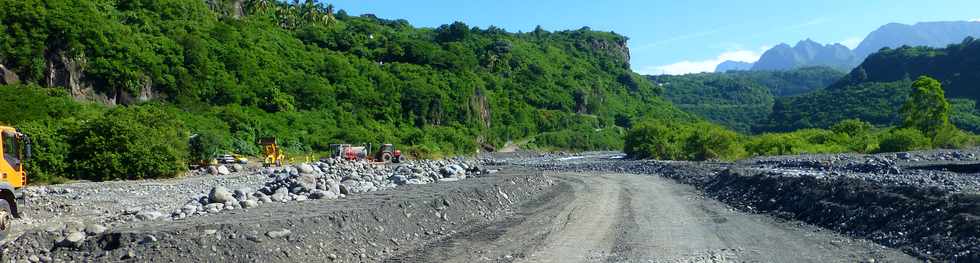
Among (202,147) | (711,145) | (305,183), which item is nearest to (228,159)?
(202,147)

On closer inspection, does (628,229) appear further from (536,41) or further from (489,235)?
(536,41)

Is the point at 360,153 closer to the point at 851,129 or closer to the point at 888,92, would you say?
the point at 851,129

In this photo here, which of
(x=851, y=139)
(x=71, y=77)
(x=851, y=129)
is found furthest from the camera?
(x=851, y=129)

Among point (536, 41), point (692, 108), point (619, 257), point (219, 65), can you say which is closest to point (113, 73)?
point (219, 65)

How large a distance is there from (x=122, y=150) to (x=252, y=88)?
125 ft

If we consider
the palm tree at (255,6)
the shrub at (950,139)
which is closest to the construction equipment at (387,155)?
the shrub at (950,139)

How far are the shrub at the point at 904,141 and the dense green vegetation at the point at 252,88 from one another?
39.7 metres

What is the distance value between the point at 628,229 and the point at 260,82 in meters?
64.2

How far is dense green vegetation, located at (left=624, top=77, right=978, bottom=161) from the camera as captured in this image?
58312mm

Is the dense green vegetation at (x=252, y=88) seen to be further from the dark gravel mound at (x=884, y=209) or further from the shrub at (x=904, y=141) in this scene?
the shrub at (x=904, y=141)

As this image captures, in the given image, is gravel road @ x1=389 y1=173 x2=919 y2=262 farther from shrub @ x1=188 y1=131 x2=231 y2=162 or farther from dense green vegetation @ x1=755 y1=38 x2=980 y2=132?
dense green vegetation @ x1=755 y1=38 x2=980 y2=132

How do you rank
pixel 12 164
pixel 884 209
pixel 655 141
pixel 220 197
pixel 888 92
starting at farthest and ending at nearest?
pixel 888 92 < pixel 655 141 < pixel 220 197 < pixel 12 164 < pixel 884 209

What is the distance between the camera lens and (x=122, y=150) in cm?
3503

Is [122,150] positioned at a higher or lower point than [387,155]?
higher
